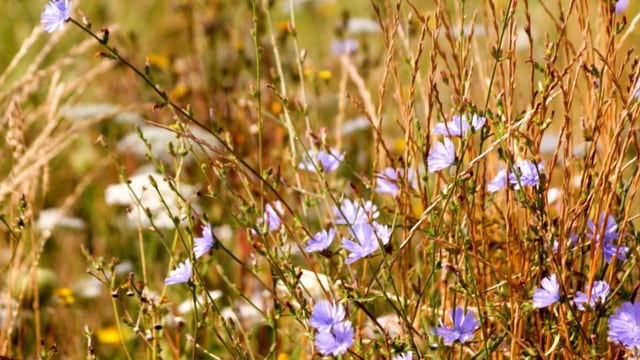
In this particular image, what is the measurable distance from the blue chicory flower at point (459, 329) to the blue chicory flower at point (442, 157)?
21 centimetres

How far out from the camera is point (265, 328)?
2543 millimetres

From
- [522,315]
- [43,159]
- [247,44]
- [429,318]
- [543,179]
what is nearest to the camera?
[543,179]

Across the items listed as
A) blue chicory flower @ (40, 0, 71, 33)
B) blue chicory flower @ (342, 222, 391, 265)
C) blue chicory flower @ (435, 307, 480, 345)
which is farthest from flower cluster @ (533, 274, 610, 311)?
blue chicory flower @ (40, 0, 71, 33)

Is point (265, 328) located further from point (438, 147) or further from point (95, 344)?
point (438, 147)

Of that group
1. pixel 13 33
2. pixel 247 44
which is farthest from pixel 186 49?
pixel 13 33

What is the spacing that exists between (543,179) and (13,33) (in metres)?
3.16

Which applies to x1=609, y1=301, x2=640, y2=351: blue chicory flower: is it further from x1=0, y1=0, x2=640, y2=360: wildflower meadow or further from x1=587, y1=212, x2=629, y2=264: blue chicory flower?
x1=587, y1=212, x2=629, y2=264: blue chicory flower

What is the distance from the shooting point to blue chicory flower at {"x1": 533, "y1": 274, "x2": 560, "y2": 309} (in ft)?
4.34

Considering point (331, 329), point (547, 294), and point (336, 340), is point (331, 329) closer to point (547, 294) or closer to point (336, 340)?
point (336, 340)

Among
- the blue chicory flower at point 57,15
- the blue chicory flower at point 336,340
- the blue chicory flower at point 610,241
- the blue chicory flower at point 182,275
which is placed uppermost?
the blue chicory flower at point 57,15

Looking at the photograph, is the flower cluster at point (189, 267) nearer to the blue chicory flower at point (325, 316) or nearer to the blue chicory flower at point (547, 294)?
the blue chicory flower at point (325, 316)

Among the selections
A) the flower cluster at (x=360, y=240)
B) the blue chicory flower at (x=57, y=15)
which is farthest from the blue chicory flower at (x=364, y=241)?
the blue chicory flower at (x=57, y=15)

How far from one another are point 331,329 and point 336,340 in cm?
2

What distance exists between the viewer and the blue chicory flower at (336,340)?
1279 mm
